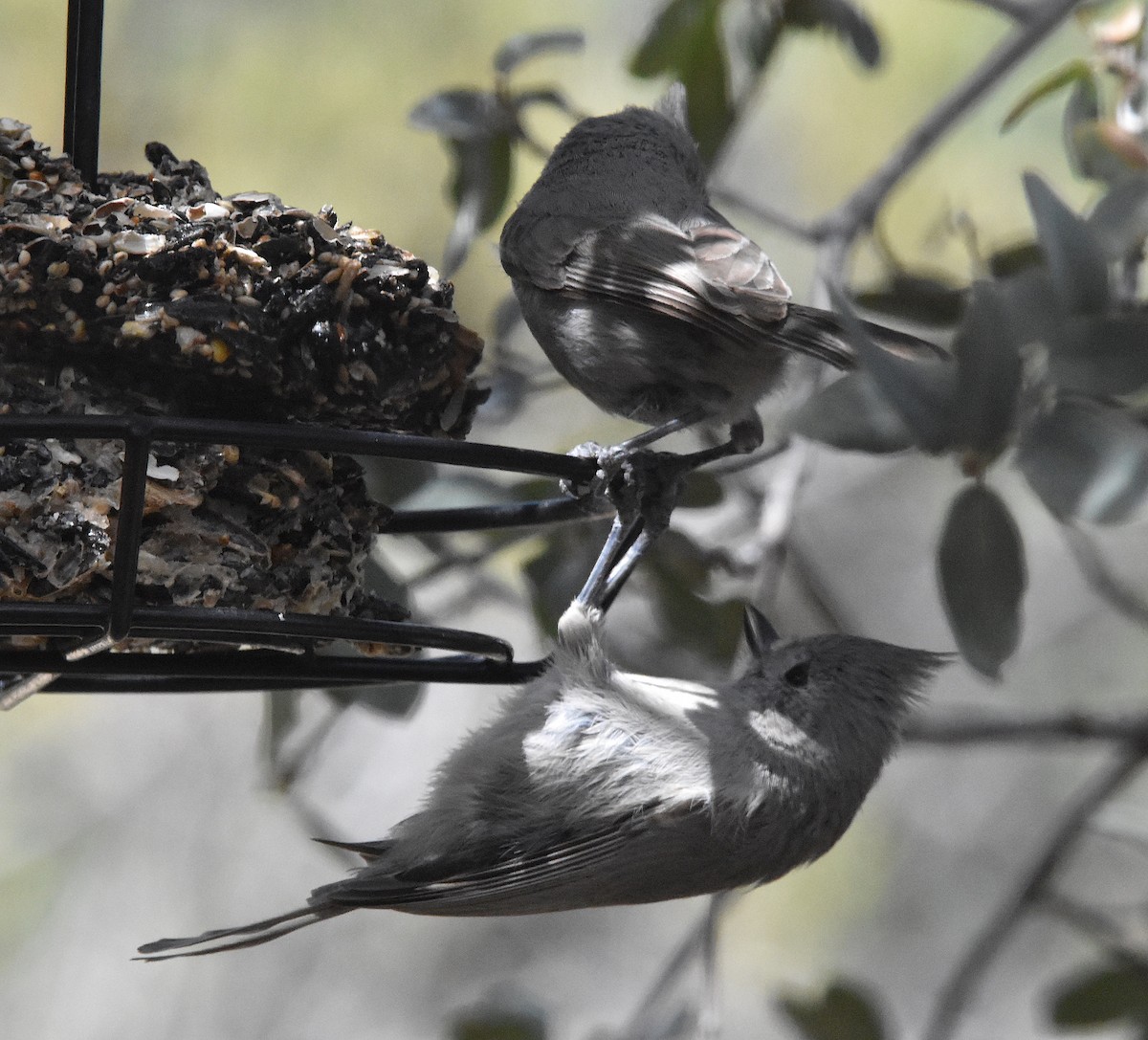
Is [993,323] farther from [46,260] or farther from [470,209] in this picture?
[470,209]

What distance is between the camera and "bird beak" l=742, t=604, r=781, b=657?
2.76 meters

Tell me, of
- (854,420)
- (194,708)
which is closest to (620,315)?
(854,420)

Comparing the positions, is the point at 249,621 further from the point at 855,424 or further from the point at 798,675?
the point at 798,675

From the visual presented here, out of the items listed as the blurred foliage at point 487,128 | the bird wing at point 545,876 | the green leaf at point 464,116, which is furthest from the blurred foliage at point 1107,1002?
the green leaf at point 464,116

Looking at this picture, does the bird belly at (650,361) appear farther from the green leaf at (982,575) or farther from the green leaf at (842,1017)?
the green leaf at (842,1017)

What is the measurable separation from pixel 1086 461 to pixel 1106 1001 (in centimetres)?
218

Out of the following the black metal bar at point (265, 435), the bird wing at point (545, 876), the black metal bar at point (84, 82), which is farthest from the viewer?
the bird wing at point (545, 876)

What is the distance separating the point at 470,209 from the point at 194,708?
3.62 metres

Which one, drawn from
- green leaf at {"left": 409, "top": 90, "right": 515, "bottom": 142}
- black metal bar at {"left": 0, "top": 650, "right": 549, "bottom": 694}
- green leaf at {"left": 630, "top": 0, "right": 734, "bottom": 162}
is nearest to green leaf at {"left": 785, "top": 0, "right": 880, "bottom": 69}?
green leaf at {"left": 630, "top": 0, "right": 734, "bottom": 162}

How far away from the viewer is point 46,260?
1.96 m

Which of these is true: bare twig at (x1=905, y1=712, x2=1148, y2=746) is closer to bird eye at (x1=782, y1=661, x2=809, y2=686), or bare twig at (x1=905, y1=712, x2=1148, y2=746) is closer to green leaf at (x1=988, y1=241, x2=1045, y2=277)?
bird eye at (x1=782, y1=661, x2=809, y2=686)

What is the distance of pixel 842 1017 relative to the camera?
3.45 m

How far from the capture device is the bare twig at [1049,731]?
3473 millimetres

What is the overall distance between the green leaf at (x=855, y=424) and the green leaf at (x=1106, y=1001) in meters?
2.15
